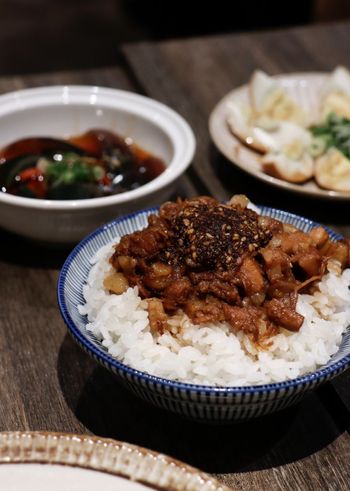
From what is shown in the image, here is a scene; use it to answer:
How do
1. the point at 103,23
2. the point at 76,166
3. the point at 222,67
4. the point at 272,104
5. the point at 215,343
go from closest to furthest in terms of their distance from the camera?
1. the point at 215,343
2. the point at 76,166
3. the point at 272,104
4. the point at 222,67
5. the point at 103,23

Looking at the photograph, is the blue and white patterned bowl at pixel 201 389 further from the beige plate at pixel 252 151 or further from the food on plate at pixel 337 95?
the food on plate at pixel 337 95

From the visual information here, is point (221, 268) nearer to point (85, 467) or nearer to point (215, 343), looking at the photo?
point (215, 343)

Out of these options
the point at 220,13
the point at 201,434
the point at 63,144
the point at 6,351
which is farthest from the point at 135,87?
the point at 220,13

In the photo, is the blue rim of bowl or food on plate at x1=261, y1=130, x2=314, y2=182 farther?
food on plate at x1=261, y1=130, x2=314, y2=182

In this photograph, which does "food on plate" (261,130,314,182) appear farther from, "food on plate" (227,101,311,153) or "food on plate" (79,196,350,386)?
"food on plate" (79,196,350,386)

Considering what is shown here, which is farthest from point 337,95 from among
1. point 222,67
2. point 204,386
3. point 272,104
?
point 204,386

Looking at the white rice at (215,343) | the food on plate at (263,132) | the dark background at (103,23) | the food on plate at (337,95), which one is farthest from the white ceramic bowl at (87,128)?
the dark background at (103,23)

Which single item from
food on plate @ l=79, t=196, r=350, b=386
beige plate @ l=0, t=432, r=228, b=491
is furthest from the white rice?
beige plate @ l=0, t=432, r=228, b=491
